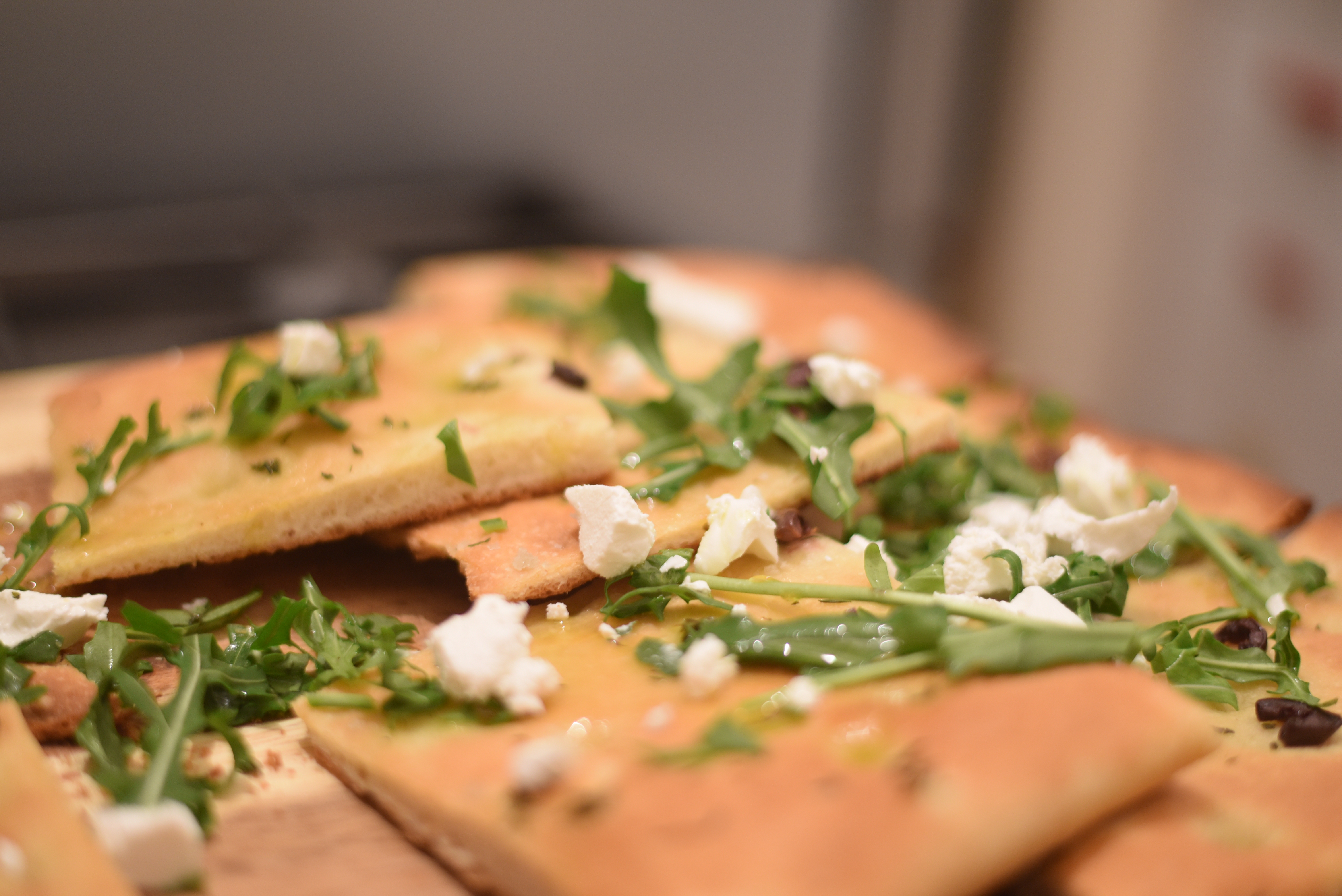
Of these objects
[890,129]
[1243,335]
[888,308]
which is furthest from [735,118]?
[1243,335]

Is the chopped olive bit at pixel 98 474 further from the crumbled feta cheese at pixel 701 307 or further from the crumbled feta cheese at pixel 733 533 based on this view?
the crumbled feta cheese at pixel 701 307

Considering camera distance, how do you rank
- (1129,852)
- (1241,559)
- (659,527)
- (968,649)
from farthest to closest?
(1241,559)
(659,527)
(968,649)
(1129,852)

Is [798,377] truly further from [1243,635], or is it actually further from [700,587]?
[1243,635]

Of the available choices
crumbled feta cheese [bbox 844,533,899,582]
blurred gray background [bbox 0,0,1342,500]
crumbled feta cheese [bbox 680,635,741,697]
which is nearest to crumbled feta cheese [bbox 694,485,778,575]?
crumbled feta cheese [bbox 844,533,899,582]

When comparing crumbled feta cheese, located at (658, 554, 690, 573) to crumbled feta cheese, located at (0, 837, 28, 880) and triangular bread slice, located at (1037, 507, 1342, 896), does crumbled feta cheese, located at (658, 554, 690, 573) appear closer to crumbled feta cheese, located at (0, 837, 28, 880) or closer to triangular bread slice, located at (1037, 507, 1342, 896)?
triangular bread slice, located at (1037, 507, 1342, 896)

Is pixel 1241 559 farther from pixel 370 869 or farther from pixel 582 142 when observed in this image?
pixel 582 142

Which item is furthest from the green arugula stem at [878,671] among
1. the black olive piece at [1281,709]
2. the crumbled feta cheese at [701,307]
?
the crumbled feta cheese at [701,307]
